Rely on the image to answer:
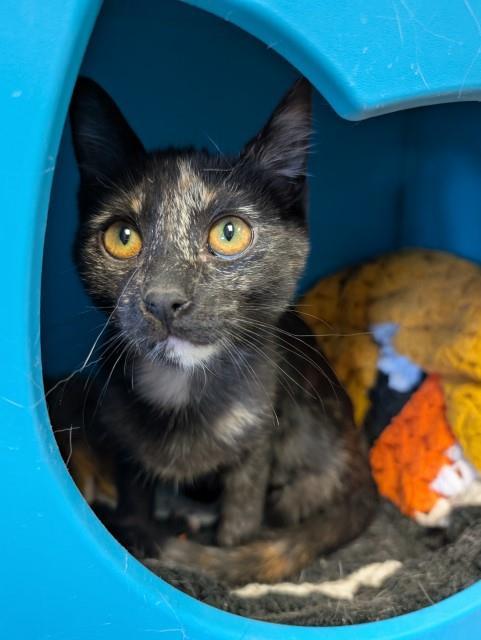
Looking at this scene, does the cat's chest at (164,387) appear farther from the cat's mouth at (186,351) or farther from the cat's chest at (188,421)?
the cat's mouth at (186,351)

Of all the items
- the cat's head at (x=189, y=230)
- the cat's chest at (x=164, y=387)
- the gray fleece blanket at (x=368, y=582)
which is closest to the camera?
the cat's head at (x=189, y=230)

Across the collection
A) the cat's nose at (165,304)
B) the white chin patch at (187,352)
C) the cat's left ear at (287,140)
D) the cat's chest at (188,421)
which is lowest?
the cat's chest at (188,421)

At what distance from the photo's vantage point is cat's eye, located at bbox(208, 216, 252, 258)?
3.81 ft

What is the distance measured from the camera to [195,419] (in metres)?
1.34

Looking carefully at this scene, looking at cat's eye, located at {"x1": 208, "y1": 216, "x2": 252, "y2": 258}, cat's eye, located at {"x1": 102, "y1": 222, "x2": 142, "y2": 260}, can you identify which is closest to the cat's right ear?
cat's eye, located at {"x1": 102, "y1": 222, "x2": 142, "y2": 260}

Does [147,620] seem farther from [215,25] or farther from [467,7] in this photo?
[215,25]

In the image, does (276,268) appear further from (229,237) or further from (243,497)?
(243,497)

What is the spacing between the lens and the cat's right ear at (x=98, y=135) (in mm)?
1219

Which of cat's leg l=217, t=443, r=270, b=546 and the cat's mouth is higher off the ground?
the cat's mouth

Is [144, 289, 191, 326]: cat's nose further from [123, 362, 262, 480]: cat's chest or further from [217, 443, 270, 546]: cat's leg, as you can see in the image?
[217, 443, 270, 546]: cat's leg

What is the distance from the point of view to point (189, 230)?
1140 millimetres

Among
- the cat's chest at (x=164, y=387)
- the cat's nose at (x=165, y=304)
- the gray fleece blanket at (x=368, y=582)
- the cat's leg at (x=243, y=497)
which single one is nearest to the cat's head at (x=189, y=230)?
the cat's nose at (x=165, y=304)

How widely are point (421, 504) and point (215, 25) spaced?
1.12 meters

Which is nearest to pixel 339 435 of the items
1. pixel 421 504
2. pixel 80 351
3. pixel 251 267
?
pixel 421 504
